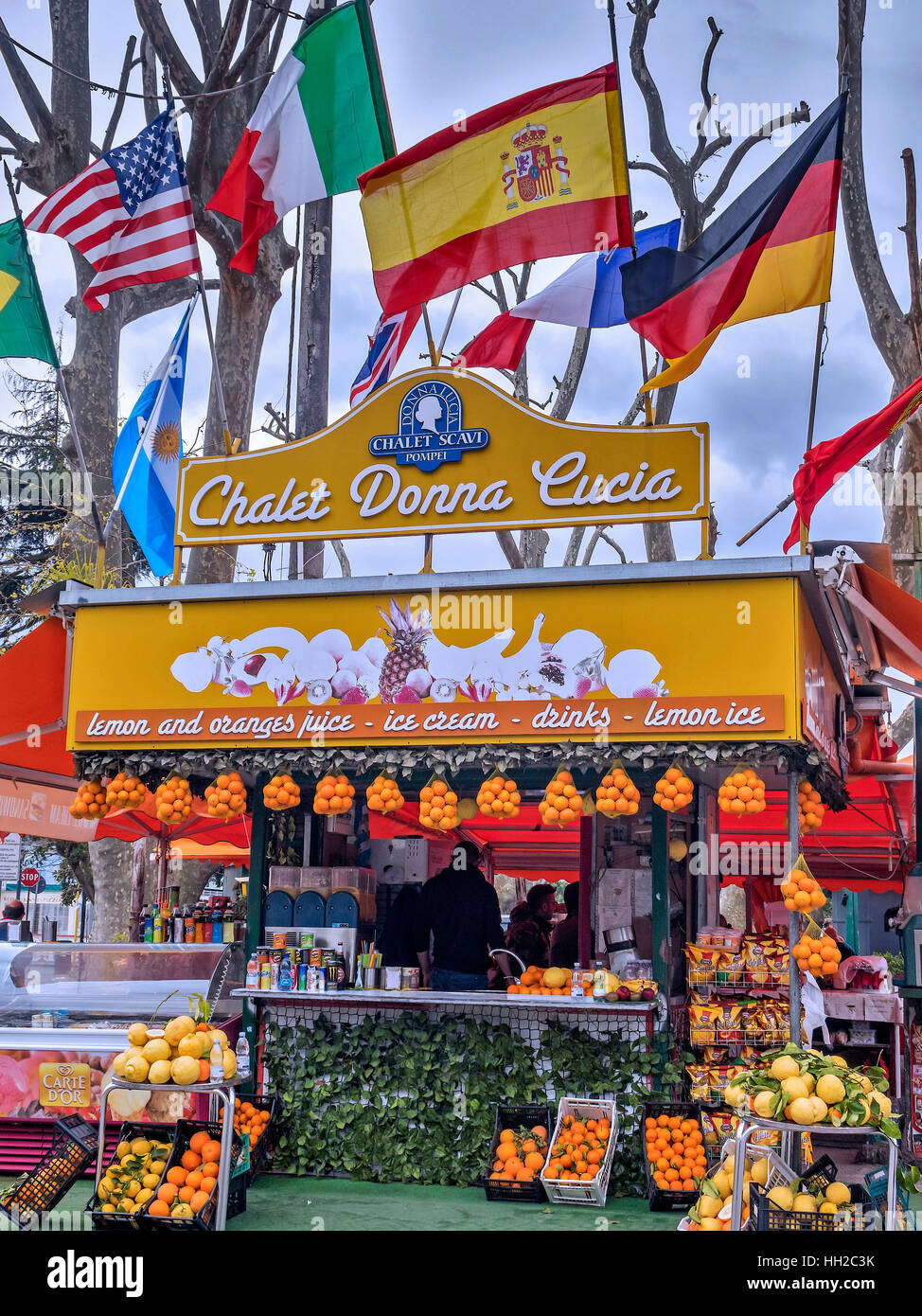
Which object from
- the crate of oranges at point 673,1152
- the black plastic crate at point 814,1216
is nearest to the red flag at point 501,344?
the crate of oranges at point 673,1152

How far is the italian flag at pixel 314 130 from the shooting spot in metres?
10.3

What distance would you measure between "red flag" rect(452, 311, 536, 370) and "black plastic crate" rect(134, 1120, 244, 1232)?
800 centimetres

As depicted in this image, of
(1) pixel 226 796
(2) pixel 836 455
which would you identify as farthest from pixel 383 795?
(2) pixel 836 455

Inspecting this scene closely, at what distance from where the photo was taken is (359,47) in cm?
1045

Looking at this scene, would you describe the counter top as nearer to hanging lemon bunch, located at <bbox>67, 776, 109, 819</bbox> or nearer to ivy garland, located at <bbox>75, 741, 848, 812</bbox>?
ivy garland, located at <bbox>75, 741, 848, 812</bbox>

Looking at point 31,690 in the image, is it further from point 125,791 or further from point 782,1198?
point 782,1198

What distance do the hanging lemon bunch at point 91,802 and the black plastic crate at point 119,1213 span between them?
266cm

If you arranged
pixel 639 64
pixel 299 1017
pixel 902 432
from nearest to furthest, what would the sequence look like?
pixel 299 1017 → pixel 639 64 → pixel 902 432

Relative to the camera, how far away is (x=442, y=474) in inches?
351

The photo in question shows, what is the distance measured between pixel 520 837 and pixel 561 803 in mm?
9402

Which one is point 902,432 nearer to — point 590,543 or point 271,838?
point 590,543

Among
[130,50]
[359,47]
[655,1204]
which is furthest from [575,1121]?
[130,50]
